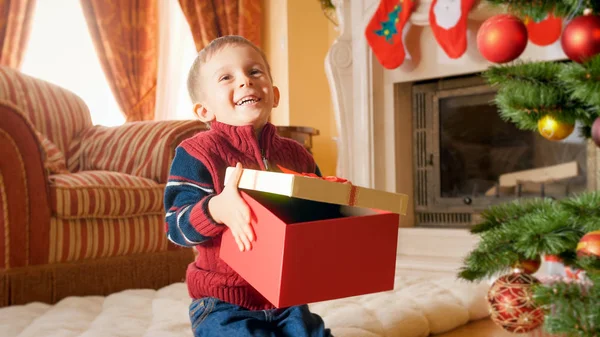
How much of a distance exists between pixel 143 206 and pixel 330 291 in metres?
1.38

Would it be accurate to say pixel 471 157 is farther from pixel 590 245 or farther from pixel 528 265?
pixel 590 245

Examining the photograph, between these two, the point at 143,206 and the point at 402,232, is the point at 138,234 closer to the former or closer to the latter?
the point at 143,206

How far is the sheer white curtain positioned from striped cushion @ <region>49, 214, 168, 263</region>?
1.65 meters

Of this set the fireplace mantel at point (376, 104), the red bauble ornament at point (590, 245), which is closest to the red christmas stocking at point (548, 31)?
the fireplace mantel at point (376, 104)

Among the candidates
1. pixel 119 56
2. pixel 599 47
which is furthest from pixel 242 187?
pixel 119 56

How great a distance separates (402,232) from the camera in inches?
117

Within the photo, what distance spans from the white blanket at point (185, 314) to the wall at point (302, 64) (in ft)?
6.61

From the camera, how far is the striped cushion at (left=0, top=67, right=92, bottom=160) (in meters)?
2.37

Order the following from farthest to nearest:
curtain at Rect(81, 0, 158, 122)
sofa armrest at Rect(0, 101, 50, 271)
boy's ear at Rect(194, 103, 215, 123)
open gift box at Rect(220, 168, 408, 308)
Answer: curtain at Rect(81, 0, 158, 122)
sofa armrest at Rect(0, 101, 50, 271)
boy's ear at Rect(194, 103, 215, 123)
open gift box at Rect(220, 168, 408, 308)

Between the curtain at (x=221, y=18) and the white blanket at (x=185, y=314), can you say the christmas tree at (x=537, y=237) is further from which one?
the curtain at (x=221, y=18)

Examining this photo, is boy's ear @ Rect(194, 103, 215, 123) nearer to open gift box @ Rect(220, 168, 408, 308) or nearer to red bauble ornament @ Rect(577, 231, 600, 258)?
open gift box @ Rect(220, 168, 408, 308)

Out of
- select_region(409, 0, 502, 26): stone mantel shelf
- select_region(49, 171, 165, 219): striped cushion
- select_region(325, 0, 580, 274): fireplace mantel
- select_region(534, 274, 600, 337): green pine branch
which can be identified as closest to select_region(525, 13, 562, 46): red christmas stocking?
select_region(409, 0, 502, 26): stone mantel shelf

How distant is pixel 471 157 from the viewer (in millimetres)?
2930

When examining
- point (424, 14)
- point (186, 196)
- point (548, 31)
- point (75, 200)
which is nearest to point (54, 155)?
point (75, 200)
